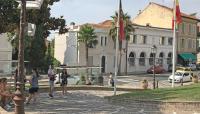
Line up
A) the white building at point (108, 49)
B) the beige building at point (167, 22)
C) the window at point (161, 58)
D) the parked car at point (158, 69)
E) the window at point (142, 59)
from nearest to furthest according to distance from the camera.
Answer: the white building at point (108, 49)
the parked car at point (158, 69)
the window at point (142, 59)
the window at point (161, 58)
the beige building at point (167, 22)

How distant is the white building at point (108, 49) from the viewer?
7531cm

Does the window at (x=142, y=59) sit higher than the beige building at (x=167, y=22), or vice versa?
the beige building at (x=167, y=22)

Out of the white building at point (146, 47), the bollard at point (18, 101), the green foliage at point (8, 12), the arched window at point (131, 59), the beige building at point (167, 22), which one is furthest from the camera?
the beige building at point (167, 22)

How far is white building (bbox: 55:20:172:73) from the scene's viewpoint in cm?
7531

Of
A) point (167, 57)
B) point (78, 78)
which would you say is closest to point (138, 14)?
point (167, 57)

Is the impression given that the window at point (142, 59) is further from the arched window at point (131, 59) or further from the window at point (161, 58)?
the window at point (161, 58)

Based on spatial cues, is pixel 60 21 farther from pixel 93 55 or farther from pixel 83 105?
pixel 93 55

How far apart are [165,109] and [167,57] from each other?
72244mm

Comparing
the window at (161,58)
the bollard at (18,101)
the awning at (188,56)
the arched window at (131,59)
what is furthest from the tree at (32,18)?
the awning at (188,56)

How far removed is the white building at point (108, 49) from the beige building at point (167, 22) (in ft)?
11.6

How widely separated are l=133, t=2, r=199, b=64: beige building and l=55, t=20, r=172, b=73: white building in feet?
11.6

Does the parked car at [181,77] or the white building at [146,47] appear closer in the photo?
the parked car at [181,77]

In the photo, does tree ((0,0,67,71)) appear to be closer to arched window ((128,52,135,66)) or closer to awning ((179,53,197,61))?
arched window ((128,52,135,66))

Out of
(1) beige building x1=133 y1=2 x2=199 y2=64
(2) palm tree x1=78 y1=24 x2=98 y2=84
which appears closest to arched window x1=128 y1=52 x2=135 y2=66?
(2) palm tree x1=78 y1=24 x2=98 y2=84
